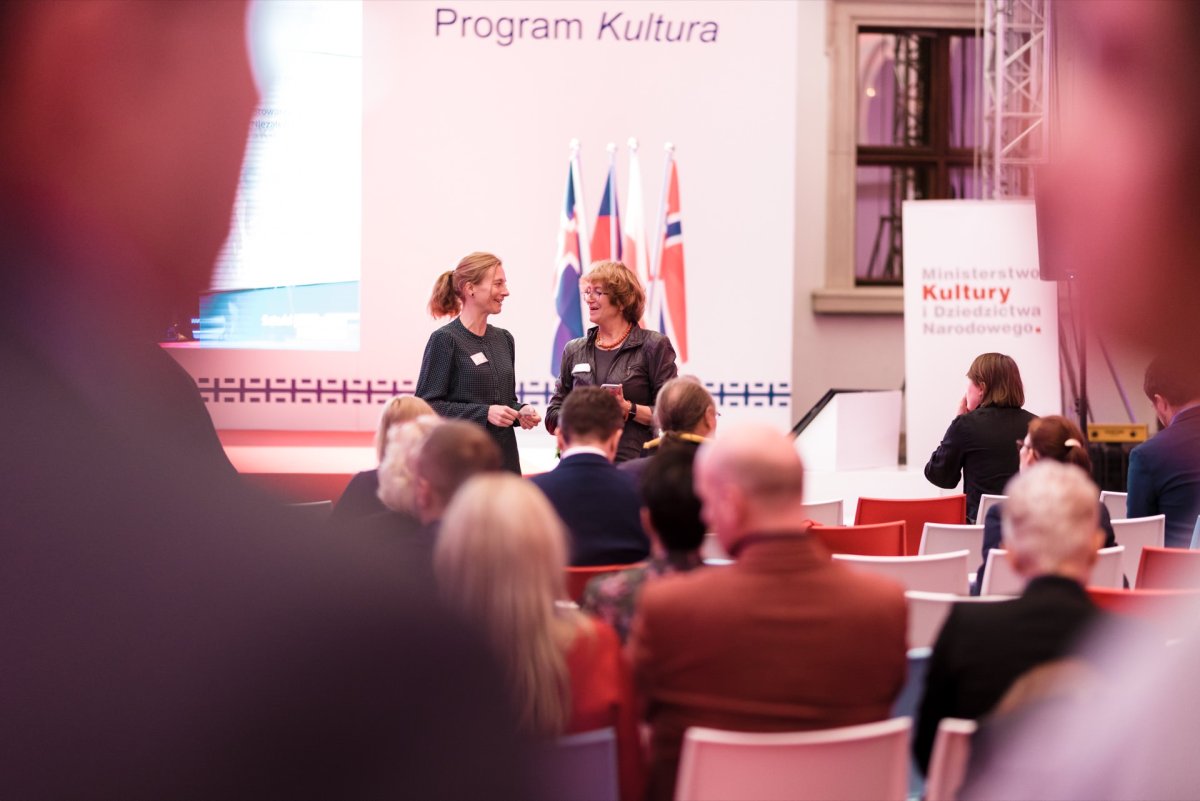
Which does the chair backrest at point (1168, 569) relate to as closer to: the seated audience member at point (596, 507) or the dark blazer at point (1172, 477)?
the dark blazer at point (1172, 477)

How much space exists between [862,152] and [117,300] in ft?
29.9

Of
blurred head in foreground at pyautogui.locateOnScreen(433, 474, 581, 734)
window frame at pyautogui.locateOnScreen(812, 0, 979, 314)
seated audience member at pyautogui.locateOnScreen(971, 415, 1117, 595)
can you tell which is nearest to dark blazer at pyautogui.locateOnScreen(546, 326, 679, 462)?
A: seated audience member at pyautogui.locateOnScreen(971, 415, 1117, 595)

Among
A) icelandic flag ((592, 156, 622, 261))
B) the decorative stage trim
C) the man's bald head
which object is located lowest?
the man's bald head

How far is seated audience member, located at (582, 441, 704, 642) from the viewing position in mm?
1809

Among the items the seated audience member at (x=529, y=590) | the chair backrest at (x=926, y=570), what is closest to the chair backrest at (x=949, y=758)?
the seated audience member at (x=529, y=590)

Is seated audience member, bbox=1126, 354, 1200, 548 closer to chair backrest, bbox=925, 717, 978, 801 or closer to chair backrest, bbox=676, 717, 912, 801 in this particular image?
chair backrest, bbox=925, 717, 978, 801

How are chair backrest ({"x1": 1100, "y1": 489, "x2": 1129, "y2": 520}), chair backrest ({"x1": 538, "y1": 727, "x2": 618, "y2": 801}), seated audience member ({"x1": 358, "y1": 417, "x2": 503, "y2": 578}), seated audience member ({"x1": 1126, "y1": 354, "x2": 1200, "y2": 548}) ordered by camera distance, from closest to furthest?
chair backrest ({"x1": 538, "y1": 727, "x2": 618, "y2": 801}), seated audience member ({"x1": 358, "y1": 417, "x2": 503, "y2": 578}), seated audience member ({"x1": 1126, "y1": 354, "x2": 1200, "y2": 548}), chair backrest ({"x1": 1100, "y1": 489, "x2": 1129, "y2": 520})

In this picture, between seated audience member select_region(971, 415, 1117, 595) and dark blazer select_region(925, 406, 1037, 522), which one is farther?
dark blazer select_region(925, 406, 1037, 522)

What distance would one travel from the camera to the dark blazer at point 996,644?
154cm

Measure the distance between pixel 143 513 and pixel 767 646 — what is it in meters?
1.18

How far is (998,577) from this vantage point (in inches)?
117

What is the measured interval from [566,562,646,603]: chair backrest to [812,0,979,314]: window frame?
6680mm

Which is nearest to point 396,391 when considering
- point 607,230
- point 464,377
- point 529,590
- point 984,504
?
point 607,230

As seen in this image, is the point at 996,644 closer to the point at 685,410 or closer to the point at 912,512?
the point at 685,410
